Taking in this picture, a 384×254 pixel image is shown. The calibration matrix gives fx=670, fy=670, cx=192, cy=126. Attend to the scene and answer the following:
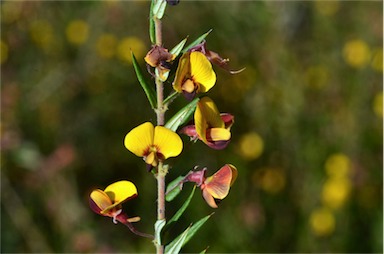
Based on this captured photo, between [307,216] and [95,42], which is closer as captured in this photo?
[307,216]

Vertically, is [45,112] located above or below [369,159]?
above

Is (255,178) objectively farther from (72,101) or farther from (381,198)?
(72,101)

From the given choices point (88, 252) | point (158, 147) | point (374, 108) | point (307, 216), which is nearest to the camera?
point (158, 147)

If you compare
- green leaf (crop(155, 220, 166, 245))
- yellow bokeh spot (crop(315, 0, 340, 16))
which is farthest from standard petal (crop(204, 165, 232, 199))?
yellow bokeh spot (crop(315, 0, 340, 16))

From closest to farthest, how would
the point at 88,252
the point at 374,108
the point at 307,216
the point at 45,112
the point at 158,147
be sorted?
the point at 158,147, the point at 88,252, the point at 307,216, the point at 45,112, the point at 374,108

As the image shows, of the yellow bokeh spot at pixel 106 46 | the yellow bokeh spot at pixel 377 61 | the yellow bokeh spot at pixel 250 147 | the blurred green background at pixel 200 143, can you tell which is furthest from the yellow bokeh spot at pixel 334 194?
the yellow bokeh spot at pixel 106 46

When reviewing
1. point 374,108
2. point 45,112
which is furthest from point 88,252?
point 374,108

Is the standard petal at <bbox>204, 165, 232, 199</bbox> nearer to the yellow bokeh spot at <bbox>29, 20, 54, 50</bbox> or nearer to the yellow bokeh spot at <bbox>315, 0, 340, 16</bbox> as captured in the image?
the yellow bokeh spot at <bbox>29, 20, 54, 50</bbox>

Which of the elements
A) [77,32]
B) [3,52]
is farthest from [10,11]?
[77,32]

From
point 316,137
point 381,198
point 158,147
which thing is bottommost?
point 381,198
